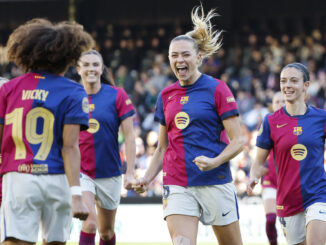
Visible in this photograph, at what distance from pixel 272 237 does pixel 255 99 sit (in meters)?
8.65

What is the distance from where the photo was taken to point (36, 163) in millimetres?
4875

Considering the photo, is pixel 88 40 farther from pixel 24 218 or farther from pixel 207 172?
pixel 207 172

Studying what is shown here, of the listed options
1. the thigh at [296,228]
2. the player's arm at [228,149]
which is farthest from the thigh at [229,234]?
the thigh at [296,228]

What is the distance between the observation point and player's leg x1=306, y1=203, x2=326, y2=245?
6520 mm

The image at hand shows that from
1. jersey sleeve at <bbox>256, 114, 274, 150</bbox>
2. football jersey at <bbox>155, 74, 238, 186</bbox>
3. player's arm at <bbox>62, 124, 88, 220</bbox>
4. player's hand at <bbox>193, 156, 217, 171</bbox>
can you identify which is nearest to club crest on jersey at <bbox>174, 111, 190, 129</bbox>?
football jersey at <bbox>155, 74, 238, 186</bbox>

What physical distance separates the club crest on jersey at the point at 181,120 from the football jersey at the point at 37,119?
61.5 inches

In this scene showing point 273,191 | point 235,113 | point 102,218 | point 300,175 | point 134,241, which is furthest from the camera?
point 134,241

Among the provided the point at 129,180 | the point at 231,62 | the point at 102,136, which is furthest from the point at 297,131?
the point at 231,62

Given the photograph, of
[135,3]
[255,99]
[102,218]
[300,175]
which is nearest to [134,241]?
[102,218]

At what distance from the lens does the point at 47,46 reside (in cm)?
492

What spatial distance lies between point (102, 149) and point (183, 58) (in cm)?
179

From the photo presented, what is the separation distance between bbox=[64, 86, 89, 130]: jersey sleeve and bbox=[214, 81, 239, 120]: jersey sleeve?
165 centimetres

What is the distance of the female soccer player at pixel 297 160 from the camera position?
267 inches

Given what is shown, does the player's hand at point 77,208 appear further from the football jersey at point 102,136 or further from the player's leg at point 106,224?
the player's leg at point 106,224
